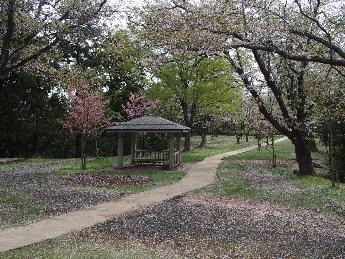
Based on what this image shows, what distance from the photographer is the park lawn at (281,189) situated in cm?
1606

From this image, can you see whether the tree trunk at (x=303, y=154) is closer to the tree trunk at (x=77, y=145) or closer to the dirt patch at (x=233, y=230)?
the dirt patch at (x=233, y=230)

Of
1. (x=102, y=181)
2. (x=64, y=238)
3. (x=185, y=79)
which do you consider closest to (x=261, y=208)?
(x=64, y=238)

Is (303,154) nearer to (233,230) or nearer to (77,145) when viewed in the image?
(233,230)

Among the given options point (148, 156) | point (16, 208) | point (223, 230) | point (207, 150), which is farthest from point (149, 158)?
point (223, 230)

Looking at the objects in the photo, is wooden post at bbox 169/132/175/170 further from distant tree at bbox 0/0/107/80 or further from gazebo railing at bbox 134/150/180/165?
distant tree at bbox 0/0/107/80

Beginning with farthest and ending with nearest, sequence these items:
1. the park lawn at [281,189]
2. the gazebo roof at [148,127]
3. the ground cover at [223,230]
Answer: the gazebo roof at [148,127] → the park lawn at [281,189] → the ground cover at [223,230]

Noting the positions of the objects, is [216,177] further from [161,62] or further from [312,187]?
[161,62]

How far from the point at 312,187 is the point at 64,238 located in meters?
13.1

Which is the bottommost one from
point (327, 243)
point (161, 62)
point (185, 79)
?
point (327, 243)

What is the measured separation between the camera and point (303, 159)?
965 inches

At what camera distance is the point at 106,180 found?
21766 millimetres

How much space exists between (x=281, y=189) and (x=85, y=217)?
970 centimetres

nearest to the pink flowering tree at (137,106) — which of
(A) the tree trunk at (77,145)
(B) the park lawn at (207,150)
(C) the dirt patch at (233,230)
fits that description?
(A) the tree trunk at (77,145)

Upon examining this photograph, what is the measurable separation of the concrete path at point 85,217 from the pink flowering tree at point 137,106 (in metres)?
21.0
